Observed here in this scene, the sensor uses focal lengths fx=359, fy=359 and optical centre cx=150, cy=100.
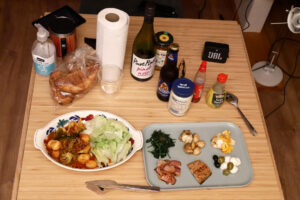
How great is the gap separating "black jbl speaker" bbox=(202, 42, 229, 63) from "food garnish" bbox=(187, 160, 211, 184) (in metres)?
0.49

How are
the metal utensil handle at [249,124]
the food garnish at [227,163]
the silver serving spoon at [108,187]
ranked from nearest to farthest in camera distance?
the silver serving spoon at [108,187] < the food garnish at [227,163] < the metal utensil handle at [249,124]

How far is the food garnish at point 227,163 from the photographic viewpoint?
3.88ft

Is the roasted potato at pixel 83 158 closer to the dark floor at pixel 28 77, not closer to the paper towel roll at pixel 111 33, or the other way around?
the paper towel roll at pixel 111 33

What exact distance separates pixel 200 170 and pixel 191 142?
0.35 feet

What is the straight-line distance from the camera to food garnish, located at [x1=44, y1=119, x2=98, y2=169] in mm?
1138

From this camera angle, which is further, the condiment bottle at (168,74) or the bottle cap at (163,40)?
the bottle cap at (163,40)

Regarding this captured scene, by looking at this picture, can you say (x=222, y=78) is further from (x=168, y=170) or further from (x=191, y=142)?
(x=168, y=170)

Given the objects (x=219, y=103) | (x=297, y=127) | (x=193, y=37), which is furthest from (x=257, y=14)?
(x=219, y=103)

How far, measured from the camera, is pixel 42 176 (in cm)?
111

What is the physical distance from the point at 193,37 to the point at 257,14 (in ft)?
4.04

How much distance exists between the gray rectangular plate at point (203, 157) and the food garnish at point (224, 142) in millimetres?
14

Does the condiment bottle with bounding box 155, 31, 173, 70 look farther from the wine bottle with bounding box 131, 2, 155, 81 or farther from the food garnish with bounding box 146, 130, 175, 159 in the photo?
the food garnish with bounding box 146, 130, 175, 159

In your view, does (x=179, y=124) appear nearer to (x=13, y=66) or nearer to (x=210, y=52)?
(x=210, y=52)

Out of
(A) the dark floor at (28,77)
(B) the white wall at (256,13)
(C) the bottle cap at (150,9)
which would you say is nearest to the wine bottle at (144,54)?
(C) the bottle cap at (150,9)
